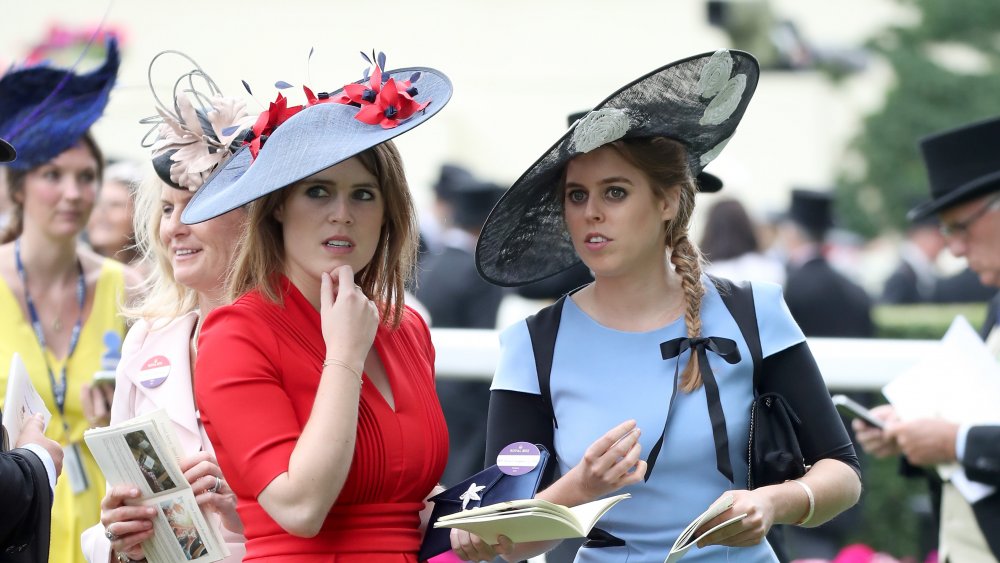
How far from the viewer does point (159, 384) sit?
3473 mm

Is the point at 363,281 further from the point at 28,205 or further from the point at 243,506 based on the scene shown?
the point at 28,205

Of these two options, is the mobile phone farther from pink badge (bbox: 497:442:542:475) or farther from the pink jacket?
the pink jacket

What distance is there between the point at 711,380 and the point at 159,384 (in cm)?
141

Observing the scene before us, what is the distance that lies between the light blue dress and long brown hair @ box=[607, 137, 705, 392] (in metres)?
0.04

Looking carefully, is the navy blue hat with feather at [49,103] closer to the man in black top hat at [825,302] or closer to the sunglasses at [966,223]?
the sunglasses at [966,223]

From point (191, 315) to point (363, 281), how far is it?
64 cm

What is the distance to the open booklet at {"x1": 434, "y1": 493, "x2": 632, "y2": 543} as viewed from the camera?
271 cm

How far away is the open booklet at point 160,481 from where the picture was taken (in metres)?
2.86

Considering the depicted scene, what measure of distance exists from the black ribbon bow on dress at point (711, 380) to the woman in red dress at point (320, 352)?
21.7 inches

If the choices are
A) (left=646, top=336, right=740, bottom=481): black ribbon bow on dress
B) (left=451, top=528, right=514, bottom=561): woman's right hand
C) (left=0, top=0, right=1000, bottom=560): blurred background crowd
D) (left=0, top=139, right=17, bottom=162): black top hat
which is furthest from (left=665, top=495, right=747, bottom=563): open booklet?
(left=0, top=0, right=1000, bottom=560): blurred background crowd

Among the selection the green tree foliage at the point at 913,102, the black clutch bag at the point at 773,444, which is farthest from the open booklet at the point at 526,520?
the green tree foliage at the point at 913,102

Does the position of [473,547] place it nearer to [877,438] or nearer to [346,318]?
[346,318]

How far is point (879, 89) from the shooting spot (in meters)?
28.4

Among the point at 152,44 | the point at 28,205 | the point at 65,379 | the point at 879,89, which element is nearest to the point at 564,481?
the point at 65,379
